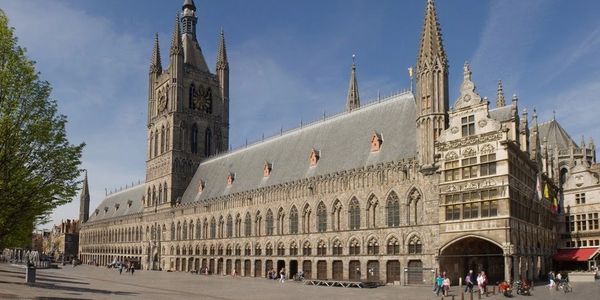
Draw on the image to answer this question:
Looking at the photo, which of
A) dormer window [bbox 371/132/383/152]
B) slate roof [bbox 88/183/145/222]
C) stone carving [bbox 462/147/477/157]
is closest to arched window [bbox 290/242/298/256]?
dormer window [bbox 371/132/383/152]

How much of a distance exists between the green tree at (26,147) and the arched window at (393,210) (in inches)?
1150

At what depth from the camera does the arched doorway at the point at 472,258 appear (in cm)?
4609

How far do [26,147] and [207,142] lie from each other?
67.7 metres

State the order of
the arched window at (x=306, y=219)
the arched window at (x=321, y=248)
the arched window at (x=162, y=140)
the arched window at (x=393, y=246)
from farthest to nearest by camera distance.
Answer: the arched window at (x=162, y=140)
the arched window at (x=306, y=219)
the arched window at (x=321, y=248)
the arched window at (x=393, y=246)

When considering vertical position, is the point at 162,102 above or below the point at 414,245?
above

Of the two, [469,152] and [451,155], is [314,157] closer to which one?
[451,155]

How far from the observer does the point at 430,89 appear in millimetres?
49312

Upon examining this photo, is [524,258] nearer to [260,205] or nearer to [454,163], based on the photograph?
[454,163]

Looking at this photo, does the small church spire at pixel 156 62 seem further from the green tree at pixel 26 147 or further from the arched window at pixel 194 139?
the green tree at pixel 26 147

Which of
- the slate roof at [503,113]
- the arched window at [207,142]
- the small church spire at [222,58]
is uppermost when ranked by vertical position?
the small church spire at [222,58]

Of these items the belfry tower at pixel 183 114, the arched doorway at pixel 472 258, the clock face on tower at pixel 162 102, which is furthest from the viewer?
the clock face on tower at pixel 162 102

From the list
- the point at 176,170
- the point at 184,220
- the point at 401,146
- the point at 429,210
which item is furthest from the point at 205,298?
the point at 176,170

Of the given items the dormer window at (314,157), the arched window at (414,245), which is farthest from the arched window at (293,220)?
the arched window at (414,245)

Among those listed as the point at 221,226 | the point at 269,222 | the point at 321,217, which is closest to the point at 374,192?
the point at 321,217
